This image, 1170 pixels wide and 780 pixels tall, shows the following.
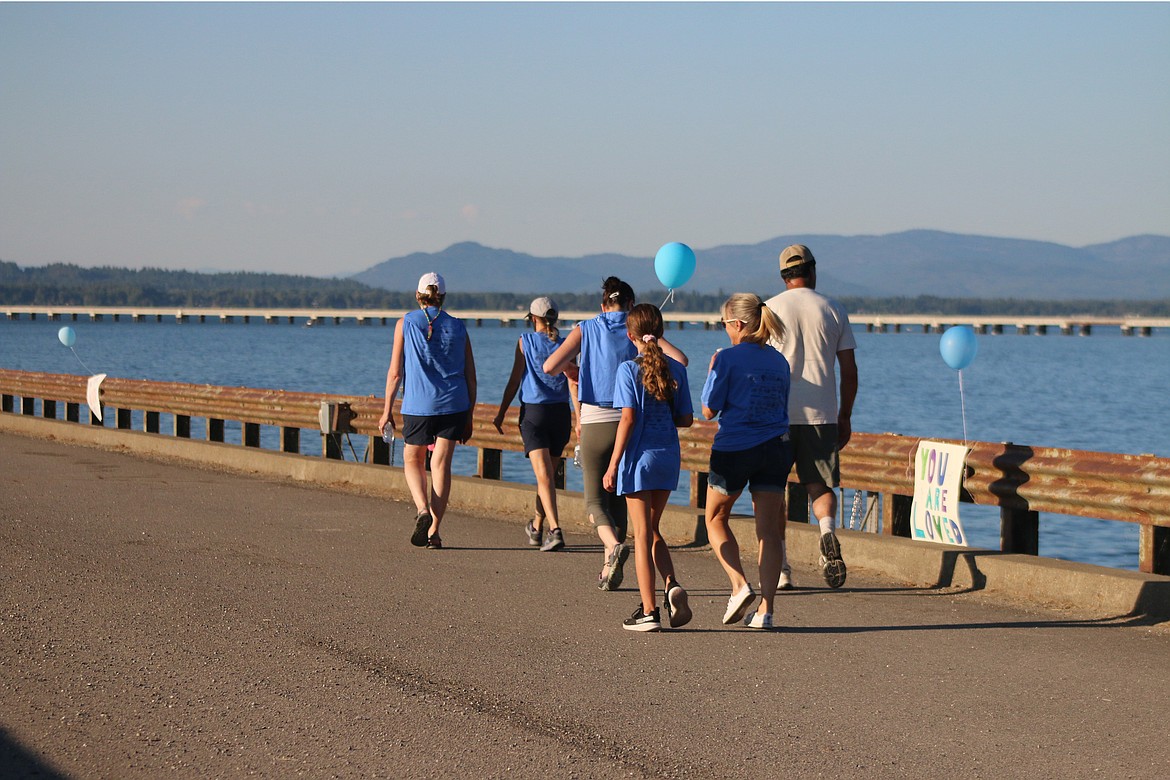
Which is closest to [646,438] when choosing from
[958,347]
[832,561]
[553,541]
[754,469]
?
[754,469]

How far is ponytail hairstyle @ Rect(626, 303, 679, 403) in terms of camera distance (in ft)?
25.8

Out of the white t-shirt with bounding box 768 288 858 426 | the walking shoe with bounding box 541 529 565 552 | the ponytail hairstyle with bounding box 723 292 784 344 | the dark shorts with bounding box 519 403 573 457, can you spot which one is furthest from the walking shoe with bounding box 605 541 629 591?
the dark shorts with bounding box 519 403 573 457

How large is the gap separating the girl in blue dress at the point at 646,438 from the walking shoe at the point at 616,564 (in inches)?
17.3

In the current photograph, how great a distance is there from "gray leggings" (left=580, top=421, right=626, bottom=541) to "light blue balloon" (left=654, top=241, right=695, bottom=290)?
2902 mm

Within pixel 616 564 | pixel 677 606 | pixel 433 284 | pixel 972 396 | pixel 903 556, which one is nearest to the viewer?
pixel 677 606

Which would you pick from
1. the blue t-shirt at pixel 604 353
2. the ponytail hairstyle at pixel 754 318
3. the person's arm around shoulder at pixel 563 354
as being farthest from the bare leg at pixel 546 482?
the ponytail hairstyle at pixel 754 318

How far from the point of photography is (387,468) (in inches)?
580

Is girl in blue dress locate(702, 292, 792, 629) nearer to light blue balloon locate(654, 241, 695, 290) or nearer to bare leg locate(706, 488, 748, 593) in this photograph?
bare leg locate(706, 488, 748, 593)

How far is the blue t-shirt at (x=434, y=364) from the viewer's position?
11.0 meters

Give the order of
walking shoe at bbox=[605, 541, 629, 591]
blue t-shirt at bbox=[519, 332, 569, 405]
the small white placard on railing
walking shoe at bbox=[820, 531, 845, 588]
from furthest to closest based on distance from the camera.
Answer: blue t-shirt at bbox=[519, 332, 569, 405]
the small white placard on railing
walking shoe at bbox=[605, 541, 629, 591]
walking shoe at bbox=[820, 531, 845, 588]

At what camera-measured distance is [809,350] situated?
8617 millimetres

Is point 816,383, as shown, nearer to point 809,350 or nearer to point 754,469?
point 809,350

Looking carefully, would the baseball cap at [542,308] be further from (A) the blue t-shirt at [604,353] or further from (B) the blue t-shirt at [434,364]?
(A) the blue t-shirt at [604,353]

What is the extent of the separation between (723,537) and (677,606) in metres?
0.56
